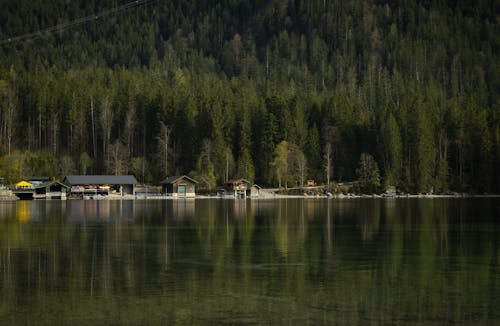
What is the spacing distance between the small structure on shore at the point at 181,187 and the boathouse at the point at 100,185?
5.97 metres

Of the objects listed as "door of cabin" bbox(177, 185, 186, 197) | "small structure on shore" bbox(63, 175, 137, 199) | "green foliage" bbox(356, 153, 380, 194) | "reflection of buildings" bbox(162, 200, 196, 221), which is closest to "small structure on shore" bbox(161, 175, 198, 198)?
"door of cabin" bbox(177, 185, 186, 197)

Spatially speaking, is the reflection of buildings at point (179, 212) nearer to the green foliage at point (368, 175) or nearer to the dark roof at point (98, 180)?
the dark roof at point (98, 180)

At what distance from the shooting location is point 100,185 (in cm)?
13138

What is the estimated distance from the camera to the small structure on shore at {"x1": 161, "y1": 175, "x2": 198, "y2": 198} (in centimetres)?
13162

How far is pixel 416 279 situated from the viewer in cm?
2972

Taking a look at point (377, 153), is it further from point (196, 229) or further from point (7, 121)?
point (196, 229)

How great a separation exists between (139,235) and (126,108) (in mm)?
113338

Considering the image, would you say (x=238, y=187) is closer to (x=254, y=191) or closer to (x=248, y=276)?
(x=254, y=191)

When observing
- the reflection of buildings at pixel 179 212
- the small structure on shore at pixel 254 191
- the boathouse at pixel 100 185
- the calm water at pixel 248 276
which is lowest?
the calm water at pixel 248 276

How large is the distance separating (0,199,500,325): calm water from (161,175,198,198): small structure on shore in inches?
3100

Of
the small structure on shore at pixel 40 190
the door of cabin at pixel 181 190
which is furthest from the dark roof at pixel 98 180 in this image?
the door of cabin at pixel 181 190

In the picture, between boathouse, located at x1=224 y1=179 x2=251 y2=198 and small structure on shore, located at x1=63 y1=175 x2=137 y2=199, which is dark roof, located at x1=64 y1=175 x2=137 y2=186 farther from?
boathouse, located at x1=224 y1=179 x2=251 y2=198

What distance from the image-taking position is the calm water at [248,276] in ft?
76.7

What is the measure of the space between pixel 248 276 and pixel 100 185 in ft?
341
